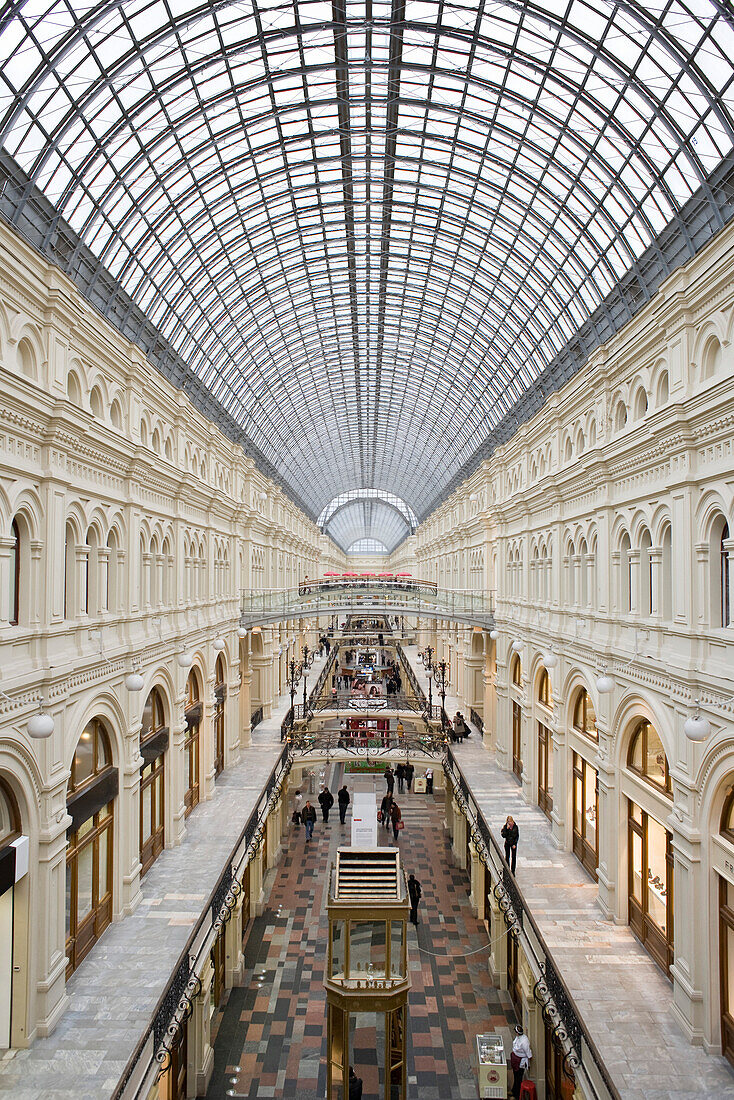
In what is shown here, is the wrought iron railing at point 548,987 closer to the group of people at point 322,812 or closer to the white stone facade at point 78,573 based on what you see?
the white stone facade at point 78,573

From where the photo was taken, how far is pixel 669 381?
41.3 feet

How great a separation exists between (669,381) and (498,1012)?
1440 centimetres

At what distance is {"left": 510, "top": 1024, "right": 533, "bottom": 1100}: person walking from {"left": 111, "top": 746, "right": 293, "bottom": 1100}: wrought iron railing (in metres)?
6.07

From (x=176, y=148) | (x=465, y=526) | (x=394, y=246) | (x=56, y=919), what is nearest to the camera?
(x=56, y=919)

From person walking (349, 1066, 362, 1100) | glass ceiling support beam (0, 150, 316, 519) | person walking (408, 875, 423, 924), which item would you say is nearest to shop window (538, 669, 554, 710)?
person walking (408, 875, 423, 924)

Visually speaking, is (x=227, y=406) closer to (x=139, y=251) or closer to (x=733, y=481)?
(x=139, y=251)

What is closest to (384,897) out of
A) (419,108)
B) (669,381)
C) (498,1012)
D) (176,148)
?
(498,1012)

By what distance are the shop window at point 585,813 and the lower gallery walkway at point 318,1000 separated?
156 inches

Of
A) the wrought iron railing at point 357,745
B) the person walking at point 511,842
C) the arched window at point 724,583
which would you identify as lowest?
the wrought iron railing at point 357,745

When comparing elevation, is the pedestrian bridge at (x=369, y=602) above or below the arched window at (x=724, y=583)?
below

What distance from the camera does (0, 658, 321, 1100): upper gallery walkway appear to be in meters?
9.61

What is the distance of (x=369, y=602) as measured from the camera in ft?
127

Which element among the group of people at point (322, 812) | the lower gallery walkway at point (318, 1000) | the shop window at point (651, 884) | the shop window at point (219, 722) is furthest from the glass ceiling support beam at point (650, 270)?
the group of people at point (322, 812)

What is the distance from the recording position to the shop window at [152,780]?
16531 millimetres
